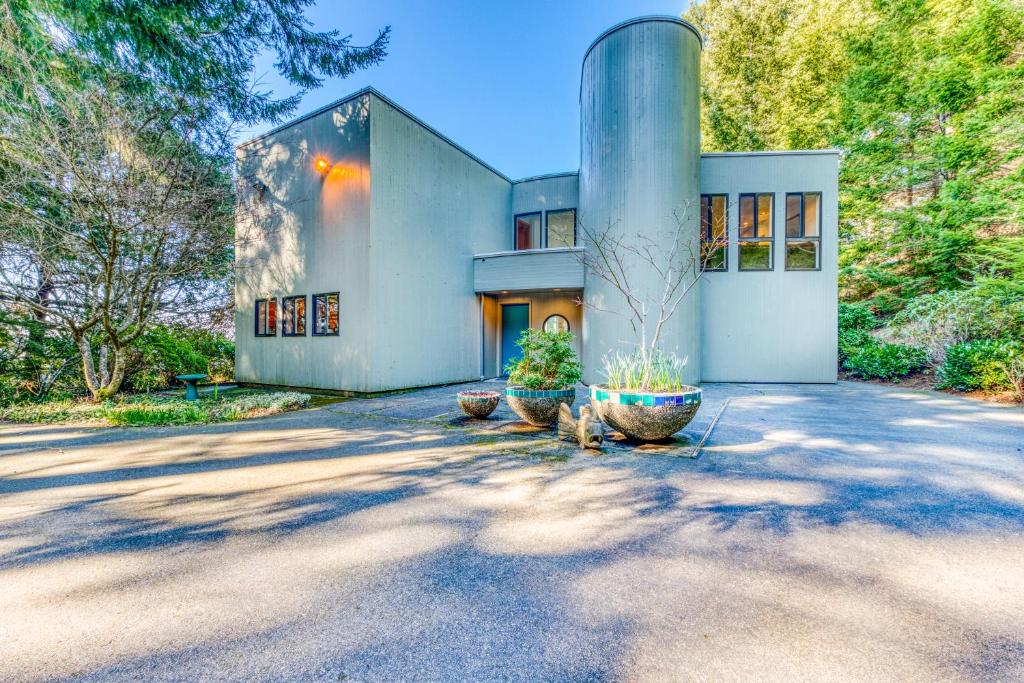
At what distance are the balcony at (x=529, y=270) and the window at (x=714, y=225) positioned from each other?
10.7ft

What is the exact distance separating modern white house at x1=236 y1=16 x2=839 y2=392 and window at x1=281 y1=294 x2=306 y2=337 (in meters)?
0.04

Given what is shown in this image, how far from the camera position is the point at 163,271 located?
807 centimetres

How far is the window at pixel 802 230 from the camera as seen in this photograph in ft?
33.8

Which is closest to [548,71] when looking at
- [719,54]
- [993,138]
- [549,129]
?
[549,129]

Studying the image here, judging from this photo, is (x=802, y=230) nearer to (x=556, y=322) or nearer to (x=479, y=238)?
(x=556, y=322)

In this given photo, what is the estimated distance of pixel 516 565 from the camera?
229 cm

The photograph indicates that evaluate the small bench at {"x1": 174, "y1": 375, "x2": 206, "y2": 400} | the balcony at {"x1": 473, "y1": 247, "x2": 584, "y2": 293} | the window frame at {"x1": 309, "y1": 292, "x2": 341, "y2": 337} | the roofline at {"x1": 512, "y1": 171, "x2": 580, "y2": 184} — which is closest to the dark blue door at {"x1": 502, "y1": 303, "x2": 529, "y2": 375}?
the balcony at {"x1": 473, "y1": 247, "x2": 584, "y2": 293}

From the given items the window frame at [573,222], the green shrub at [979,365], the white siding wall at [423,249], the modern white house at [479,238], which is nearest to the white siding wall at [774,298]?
the modern white house at [479,238]

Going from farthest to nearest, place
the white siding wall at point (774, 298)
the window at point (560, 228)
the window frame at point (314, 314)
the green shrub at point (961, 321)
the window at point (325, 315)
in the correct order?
1. the window at point (560, 228)
2. the white siding wall at point (774, 298)
3. the window at point (325, 315)
4. the window frame at point (314, 314)
5. the green shrub at point (961, 321)

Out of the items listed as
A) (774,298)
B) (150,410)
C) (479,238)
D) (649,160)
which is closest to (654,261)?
(649,160)

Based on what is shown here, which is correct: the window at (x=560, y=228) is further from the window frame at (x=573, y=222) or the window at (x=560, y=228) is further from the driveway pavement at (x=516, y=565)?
the driveway pavement at (x=516, y=565)

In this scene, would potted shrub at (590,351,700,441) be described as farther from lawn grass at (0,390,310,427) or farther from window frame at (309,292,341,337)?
window frame at (309,292,341,337)

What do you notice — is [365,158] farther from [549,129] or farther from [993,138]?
[549,129]

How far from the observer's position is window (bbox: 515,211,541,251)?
12977 millimetres
